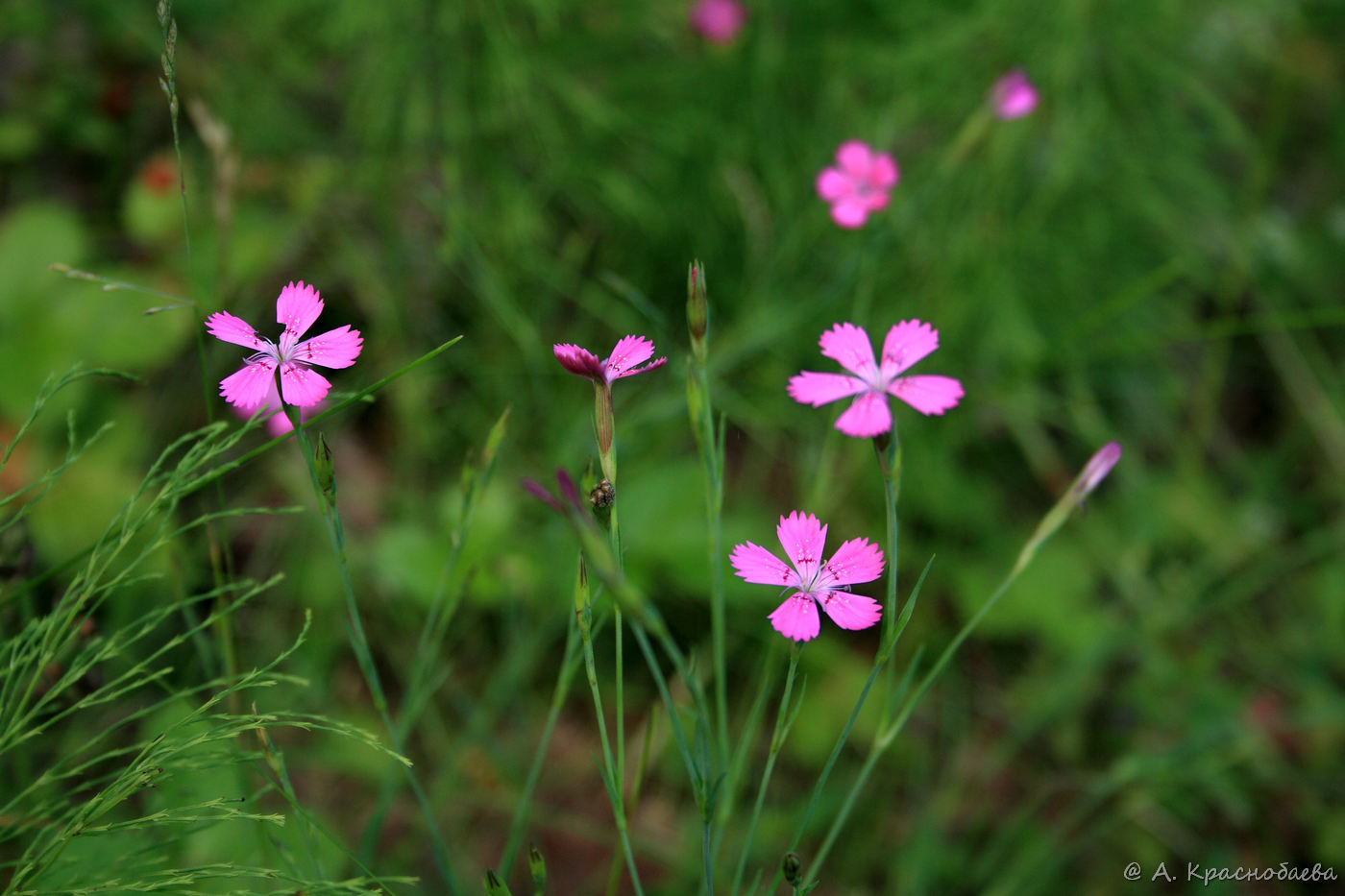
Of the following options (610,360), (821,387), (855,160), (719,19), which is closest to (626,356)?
(610,360)

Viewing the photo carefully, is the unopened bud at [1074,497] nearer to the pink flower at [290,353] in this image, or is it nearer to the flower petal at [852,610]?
the flower petal at [852,610]

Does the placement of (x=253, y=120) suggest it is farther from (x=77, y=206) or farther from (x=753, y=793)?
(x=753, y=793)

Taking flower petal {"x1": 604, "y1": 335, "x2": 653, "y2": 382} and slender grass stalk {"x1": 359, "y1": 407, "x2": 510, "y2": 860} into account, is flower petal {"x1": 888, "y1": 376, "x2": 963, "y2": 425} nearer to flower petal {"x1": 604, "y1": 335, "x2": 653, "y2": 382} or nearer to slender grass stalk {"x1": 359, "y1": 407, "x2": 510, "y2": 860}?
flower petal {"x1": 604, "y1": 335, "x2": 653, "y2": 382}

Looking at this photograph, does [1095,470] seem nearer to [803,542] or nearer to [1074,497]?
[1074,497]

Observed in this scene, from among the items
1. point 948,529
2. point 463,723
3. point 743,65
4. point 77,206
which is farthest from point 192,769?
point 77,206

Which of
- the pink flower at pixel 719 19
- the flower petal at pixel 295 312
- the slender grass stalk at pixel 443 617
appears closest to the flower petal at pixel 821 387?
the slender grass stalk at pixel 443 617

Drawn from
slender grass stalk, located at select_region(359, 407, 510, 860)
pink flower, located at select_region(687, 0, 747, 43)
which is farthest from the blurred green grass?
slender grass stalk, located at select_region(359, 407, 510, 860)
